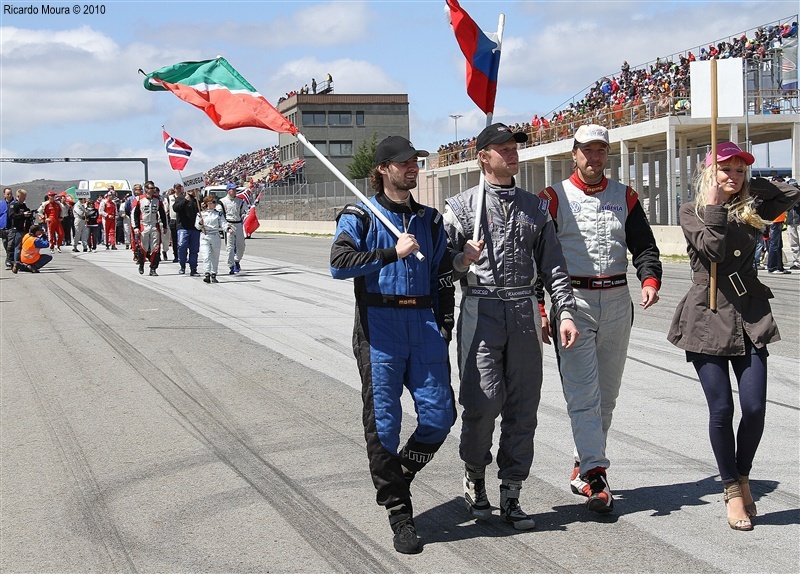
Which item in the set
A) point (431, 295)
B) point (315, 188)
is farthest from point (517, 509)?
point (315, 188)

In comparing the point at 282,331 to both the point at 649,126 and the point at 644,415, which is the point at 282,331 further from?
the point at 649,126

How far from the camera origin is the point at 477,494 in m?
5.26

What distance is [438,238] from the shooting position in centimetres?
516

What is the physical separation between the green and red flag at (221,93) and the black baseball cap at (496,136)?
44.8 inches

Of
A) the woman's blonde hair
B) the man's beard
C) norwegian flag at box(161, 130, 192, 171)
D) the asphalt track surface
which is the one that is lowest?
the asphalt track surface

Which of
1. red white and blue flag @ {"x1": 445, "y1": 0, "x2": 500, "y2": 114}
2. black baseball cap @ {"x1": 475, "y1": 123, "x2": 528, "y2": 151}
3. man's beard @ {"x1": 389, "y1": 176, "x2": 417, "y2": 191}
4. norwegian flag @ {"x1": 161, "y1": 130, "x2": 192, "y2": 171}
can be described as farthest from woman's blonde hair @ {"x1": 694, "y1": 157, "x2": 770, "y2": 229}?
norwegian flag @ {"x1": 161, "y1": 130, "x2": 192, "y2": 171}

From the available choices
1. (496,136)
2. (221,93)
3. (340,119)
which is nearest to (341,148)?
(340,119)

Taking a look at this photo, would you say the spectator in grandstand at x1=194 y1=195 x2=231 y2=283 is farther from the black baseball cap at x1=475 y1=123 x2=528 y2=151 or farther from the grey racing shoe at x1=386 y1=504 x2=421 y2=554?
the grey racing shoe at x1=386 y1=504 x2=421 y2=554

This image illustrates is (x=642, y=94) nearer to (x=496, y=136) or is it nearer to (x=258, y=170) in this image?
(x=496, y=136)

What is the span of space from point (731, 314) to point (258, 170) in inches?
3074

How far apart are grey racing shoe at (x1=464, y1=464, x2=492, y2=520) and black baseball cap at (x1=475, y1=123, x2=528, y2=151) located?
5.62ft

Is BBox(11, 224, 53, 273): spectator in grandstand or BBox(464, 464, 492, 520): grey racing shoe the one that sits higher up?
BBox(11, 224, 53, 273): spectator in grandstand

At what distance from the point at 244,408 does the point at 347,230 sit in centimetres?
344

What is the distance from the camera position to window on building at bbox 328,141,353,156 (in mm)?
94625
